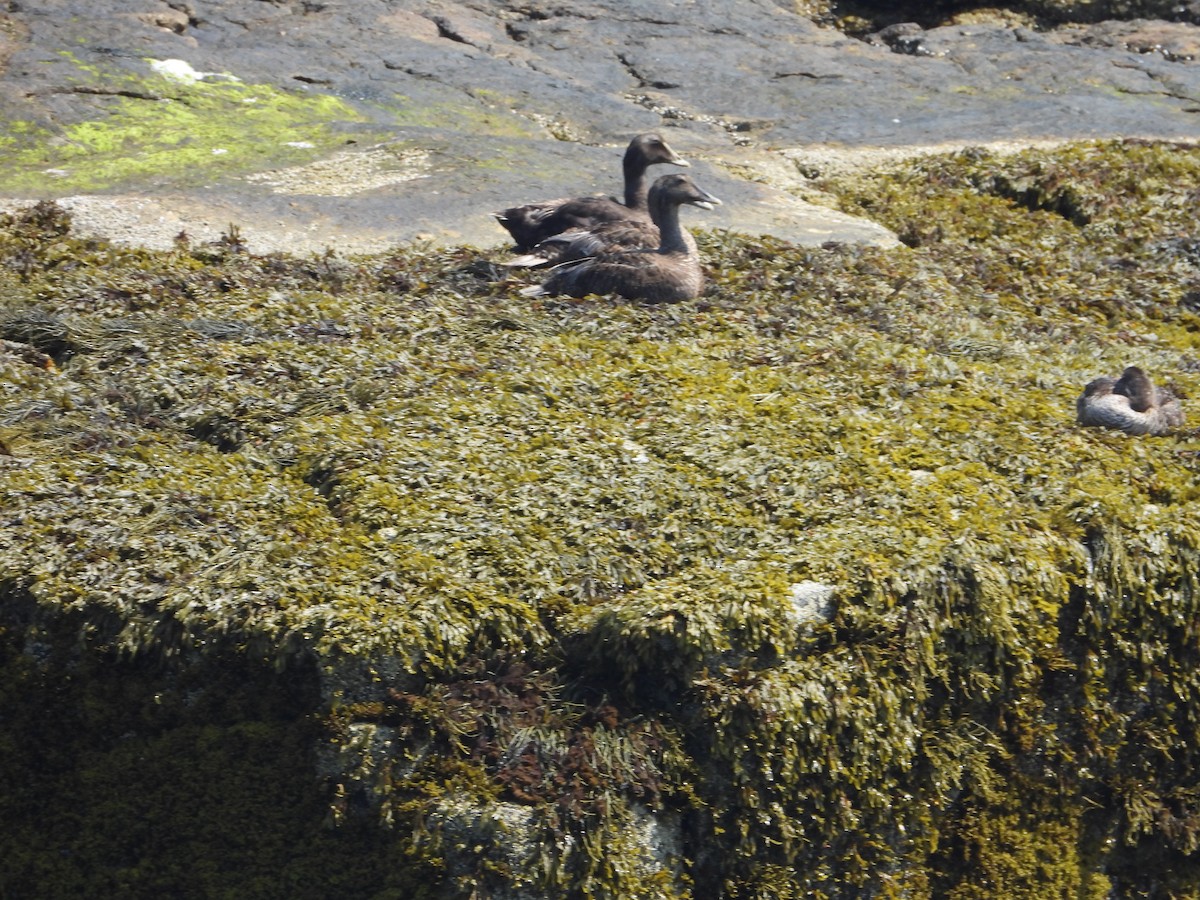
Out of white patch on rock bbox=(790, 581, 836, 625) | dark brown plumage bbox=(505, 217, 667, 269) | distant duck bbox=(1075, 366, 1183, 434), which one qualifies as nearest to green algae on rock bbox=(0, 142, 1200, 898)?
white patch on rock bbox=(790, 581, 836, 625)

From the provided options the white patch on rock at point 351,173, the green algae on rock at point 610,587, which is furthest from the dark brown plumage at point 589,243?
the white patch on rock at point 351,173

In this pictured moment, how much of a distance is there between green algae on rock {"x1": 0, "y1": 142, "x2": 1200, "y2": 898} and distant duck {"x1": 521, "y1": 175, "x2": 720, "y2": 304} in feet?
0.82

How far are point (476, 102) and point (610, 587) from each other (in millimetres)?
7750

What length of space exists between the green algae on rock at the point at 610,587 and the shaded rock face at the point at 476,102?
2091 mm

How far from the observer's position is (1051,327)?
893 centimetres

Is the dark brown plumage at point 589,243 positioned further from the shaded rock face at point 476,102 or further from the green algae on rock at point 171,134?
the green algae on rock at point 171,134

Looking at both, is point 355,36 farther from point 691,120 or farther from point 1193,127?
point 1193,127

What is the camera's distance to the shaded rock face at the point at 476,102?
9.86 meters

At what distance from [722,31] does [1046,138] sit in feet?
12.9

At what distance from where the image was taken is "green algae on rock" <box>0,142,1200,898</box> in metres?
5.08

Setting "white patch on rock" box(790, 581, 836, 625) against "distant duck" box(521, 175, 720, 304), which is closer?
"white patch on rock" box(790, 581, 836, 625)

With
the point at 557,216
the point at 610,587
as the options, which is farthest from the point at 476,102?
the point at 610,587

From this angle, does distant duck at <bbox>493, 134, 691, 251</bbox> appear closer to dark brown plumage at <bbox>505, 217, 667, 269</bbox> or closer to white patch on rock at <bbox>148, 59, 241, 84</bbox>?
dark brown plumage at <bbox>505, 217, 667, 269</bbox>

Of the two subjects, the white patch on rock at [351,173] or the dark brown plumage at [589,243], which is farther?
the white patch on rock at [351,173]
